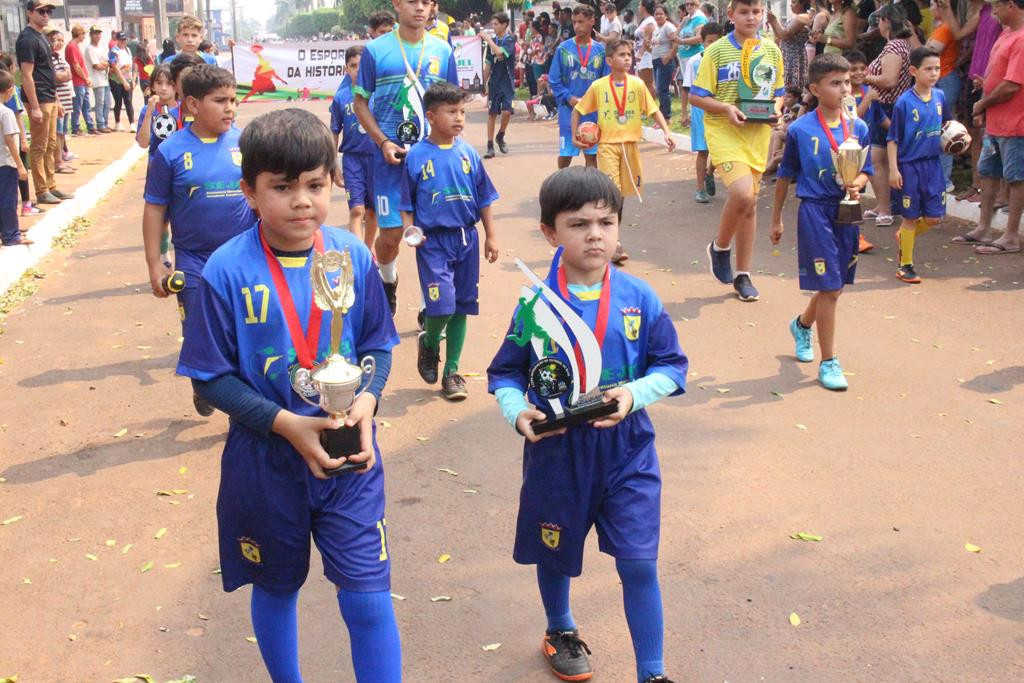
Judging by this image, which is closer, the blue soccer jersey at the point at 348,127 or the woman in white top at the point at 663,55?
the blue soccer jersey at the point at 348,127

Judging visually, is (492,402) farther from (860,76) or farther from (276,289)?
(860,76)

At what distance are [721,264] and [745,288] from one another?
28 centimetres

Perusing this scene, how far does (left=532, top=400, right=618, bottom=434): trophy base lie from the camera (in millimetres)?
3238

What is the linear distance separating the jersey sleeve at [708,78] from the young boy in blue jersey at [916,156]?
1.58 meters

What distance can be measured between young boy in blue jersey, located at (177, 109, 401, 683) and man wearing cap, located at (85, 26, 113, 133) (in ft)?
69.6

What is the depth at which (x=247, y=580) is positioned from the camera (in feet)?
10.5

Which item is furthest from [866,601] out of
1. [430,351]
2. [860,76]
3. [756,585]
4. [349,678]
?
[860,76]

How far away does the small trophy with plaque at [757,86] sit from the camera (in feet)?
27.4

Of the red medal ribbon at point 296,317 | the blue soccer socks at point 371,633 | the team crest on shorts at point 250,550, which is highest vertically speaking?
the red medal ribbon at point 296,317

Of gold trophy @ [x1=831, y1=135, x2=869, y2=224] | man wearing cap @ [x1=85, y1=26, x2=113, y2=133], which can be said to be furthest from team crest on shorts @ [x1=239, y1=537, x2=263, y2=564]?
man wearing cap @ [x1=85, y1=26, x2=113, y2=133]

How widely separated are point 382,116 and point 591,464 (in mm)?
4749

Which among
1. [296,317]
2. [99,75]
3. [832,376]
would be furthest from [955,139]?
[99,75]

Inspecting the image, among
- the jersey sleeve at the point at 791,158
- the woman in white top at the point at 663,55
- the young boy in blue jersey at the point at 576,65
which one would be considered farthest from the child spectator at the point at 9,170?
the woman in white top at the point at 663,55

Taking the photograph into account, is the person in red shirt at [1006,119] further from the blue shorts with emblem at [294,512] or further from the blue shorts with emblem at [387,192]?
the blue shorts with emblem at [294,512]
